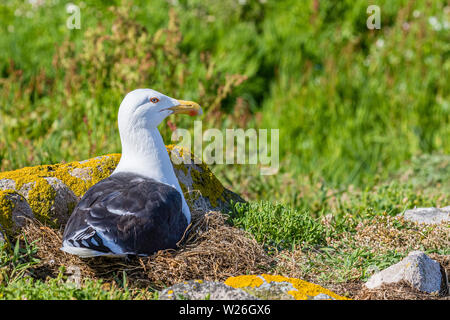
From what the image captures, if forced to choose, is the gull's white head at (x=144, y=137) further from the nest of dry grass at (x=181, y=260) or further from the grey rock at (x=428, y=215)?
the grey rock at (x=428, y=215)

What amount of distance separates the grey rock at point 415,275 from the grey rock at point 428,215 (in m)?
0.87

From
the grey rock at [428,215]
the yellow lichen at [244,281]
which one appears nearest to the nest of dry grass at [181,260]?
the yellow lichen at [244,281]

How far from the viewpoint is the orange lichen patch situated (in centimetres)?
303

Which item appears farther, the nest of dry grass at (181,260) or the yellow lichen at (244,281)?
the nest of dry grass at (181,260)

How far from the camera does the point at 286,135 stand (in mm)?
6754

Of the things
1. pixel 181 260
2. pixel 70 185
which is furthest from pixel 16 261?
pixel 181 260

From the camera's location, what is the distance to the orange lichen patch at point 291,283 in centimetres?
303

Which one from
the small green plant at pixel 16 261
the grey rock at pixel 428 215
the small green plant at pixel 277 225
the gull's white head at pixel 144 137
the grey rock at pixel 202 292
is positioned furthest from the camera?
the grey rock at pixel 428 215

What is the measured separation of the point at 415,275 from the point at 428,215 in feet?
3.68

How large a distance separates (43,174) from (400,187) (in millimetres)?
3022

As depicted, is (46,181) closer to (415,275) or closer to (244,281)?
(244,281)

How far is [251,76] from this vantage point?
750 centimetres
